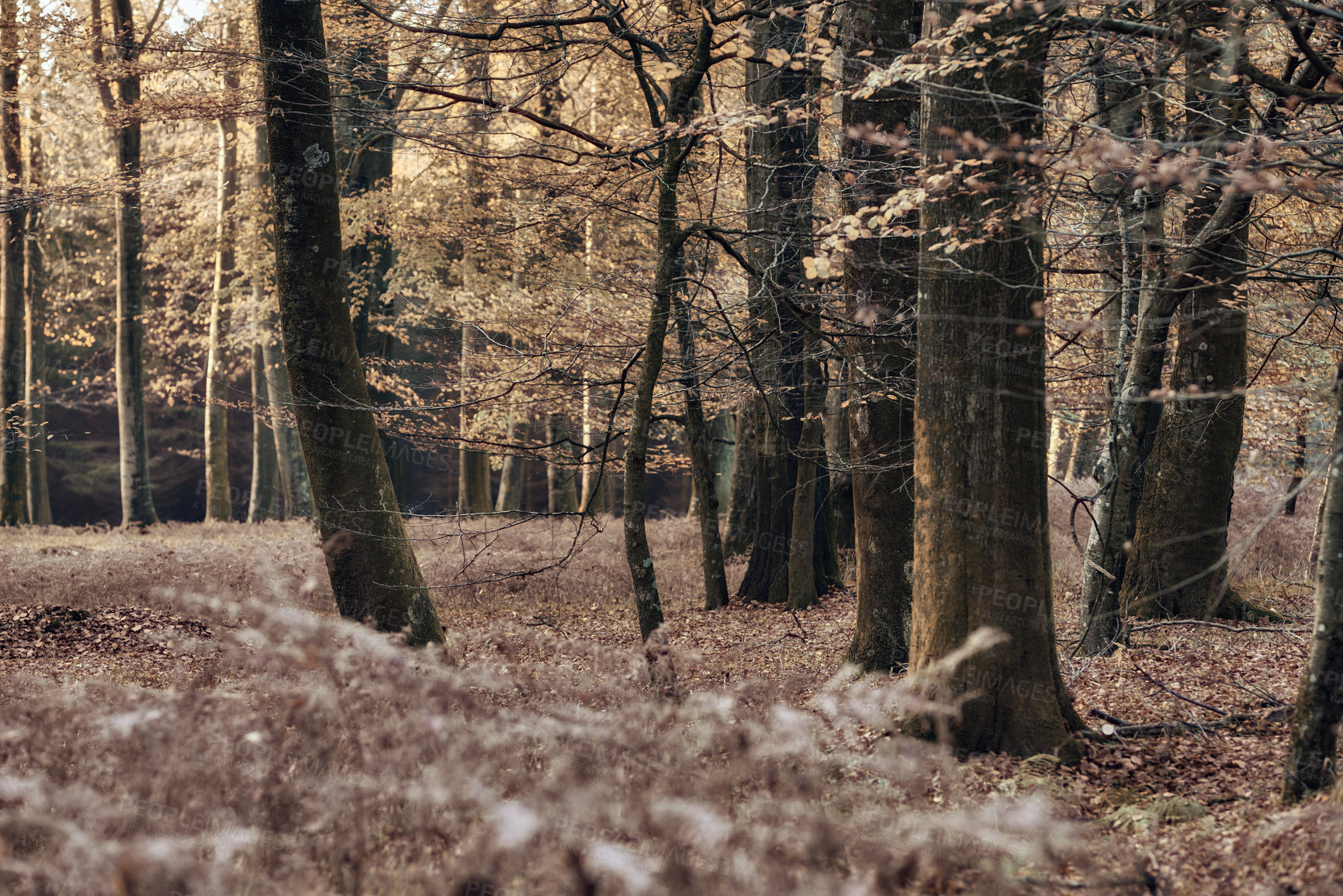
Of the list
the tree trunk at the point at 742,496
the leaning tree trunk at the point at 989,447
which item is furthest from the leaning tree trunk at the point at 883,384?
the tree trunk at the point at 742,496

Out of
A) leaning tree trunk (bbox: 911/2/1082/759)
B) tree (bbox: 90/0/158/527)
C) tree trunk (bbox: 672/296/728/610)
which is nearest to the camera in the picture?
leaning tree trunk (bbox: 911/2/1082/759)

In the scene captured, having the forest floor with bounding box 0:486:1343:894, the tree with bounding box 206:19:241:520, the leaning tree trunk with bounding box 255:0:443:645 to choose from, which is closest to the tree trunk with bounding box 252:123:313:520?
the tree with bounding box 206:19:241:520

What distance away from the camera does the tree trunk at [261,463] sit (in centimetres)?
2217

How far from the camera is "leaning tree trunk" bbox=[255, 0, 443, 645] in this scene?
792 cm

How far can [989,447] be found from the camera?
16.8 ft

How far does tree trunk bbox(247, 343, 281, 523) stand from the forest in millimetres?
4796

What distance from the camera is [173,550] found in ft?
44.1

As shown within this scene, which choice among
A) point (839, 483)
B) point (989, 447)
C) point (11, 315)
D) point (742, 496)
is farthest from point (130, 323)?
point (989, 447)

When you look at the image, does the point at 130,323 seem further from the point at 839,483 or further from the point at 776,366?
the point at 839,483

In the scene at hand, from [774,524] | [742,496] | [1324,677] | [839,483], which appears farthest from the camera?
[742,496]

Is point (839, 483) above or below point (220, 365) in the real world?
→ below

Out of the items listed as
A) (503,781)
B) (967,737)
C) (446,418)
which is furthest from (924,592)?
(446,418)

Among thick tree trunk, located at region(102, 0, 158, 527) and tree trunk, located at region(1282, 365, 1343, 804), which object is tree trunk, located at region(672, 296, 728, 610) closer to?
tree trunk, located at region(1282, 365, 1343, 804)

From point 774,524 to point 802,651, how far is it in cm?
345
